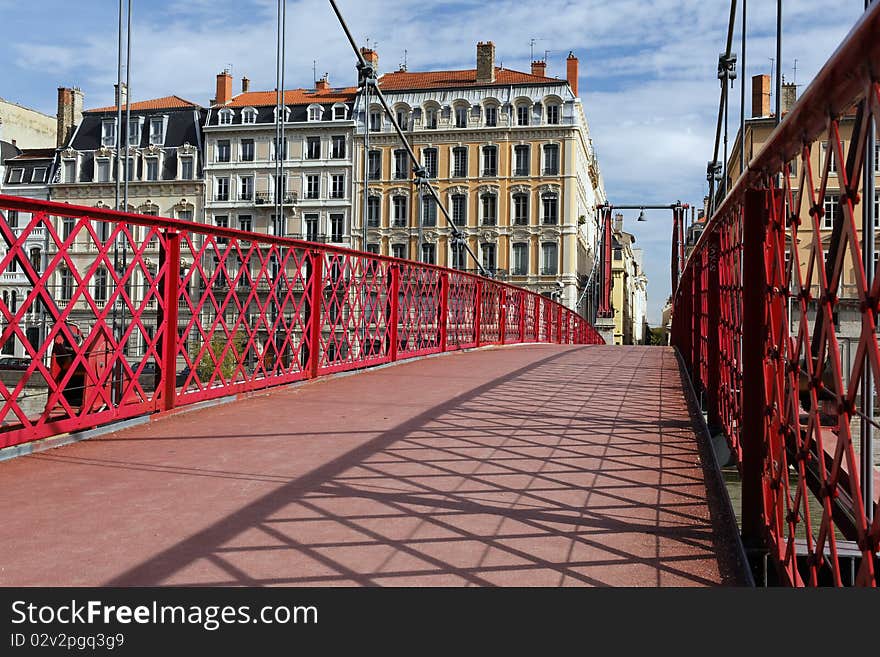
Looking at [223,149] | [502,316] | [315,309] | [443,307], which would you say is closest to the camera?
[315,309]

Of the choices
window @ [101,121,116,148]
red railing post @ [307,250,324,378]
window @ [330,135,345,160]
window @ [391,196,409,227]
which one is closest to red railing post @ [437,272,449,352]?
red railing post @ [307,250,324,378]

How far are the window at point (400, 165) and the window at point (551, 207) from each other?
6.93 metres

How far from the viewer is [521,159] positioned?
145 ft

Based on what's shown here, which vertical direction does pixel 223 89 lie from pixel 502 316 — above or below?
above

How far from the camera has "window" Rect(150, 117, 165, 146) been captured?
4684 centimetres

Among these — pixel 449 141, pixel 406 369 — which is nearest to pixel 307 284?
pixel 406 369

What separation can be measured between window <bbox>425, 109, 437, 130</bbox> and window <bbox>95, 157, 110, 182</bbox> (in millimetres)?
15870

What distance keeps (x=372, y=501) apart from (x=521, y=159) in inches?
1668

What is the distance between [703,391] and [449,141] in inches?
1612

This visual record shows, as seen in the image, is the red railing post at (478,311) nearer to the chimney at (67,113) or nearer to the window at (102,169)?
the window at (102,169)

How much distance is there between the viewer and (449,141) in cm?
4506

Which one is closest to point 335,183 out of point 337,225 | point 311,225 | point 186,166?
point 337,225

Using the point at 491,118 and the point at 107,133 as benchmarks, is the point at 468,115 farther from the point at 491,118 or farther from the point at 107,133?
the point at 107,133
